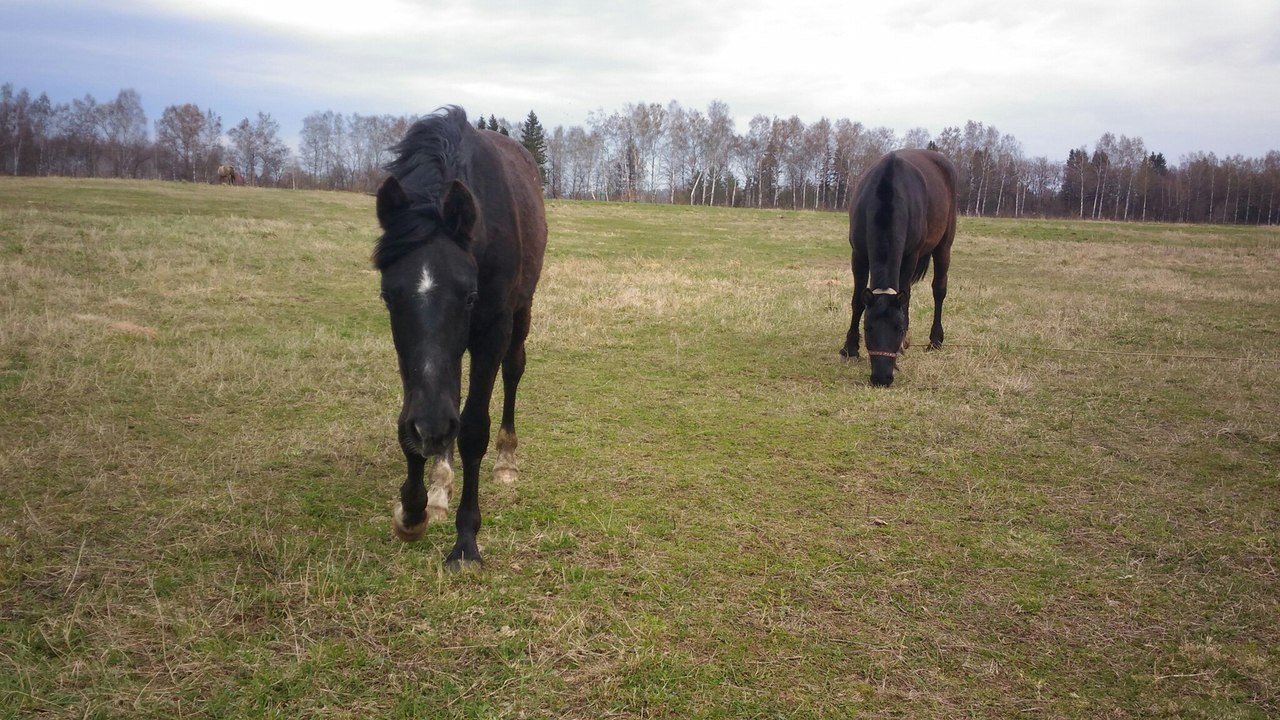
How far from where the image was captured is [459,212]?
141 inches

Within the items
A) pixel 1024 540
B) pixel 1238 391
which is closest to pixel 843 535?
pixel 1024 540

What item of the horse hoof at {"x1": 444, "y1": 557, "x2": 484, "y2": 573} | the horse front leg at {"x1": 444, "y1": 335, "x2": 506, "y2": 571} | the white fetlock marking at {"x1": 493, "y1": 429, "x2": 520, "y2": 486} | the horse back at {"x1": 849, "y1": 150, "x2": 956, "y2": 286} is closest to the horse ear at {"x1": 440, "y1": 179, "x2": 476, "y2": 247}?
the horse front leg at {"x1": 444, "y1": 335, "x2": 506, "y2": 571}

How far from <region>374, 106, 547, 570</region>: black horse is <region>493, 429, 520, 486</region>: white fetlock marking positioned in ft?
2.19

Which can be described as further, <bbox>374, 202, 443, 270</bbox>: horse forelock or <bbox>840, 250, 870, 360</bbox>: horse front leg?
<bbox>840, 250, 870, 360</bbox>: horse front leg

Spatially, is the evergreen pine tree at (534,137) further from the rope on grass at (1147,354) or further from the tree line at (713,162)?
the rope on grass at (1147,354)

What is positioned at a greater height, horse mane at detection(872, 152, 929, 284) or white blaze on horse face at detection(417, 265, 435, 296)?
horse mane at detection(872, 152, 929, 284)

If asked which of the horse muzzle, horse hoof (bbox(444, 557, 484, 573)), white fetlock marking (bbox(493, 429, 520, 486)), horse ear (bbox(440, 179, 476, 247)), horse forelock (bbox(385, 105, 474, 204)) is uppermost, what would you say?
horse forelock (bbox(385, 105, 474, 204))

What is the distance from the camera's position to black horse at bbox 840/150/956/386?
8711mm

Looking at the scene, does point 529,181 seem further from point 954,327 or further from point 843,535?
point 954,327

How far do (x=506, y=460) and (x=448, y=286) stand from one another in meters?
2.58

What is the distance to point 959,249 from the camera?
30.7m

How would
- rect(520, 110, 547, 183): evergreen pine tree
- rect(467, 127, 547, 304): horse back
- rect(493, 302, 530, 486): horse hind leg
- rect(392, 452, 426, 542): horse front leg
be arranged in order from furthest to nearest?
rect(520, 110, 547, 183): evergreen pine tree → rect(493, 302, 530, 486): horse hind leg → rect(467, 127, 547, 304): horse back → rect(392, 452, 426, 542): horse front leg

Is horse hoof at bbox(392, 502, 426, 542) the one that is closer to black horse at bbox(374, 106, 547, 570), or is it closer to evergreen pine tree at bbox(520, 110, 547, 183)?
black horse at bbox(374, 106, 547, 570)

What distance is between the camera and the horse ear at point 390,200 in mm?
3443
